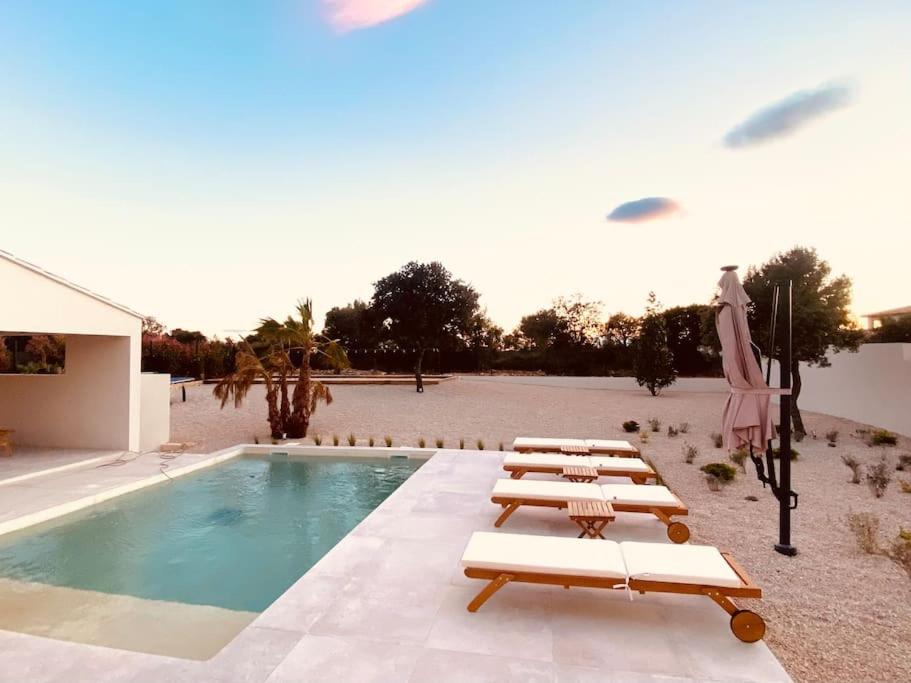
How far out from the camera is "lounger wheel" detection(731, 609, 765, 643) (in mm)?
3201

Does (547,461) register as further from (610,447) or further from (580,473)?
(610,447)

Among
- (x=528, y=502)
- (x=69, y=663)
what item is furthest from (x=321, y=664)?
(x=528, y=502)

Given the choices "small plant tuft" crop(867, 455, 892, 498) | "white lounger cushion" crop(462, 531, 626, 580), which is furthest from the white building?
"small plant tuft" crop(867, 455, 892, 498)

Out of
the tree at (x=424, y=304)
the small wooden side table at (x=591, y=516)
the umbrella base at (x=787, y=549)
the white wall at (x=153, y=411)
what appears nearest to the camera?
the small wooden side table at (x=591, y=516)

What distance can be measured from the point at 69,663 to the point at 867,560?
6875 mm

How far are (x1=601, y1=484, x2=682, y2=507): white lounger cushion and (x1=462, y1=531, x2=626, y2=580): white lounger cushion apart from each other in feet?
4.98

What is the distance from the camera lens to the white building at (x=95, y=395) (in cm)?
934

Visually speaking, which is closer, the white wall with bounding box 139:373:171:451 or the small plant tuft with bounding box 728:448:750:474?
the small plant tuft with bounding box 728:448:750:474

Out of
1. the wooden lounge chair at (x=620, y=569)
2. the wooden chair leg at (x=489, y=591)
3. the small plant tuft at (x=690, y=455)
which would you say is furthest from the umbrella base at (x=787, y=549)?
the small plant tuft at (x=690, y=455)

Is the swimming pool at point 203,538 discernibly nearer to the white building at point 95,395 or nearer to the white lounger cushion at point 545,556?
the white lounger cushion at point 545,556

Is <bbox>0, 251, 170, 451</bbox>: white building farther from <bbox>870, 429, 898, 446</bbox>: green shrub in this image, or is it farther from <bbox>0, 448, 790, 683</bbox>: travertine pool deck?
<bbox>870, 429, 898, 446</bbox>: green shrub

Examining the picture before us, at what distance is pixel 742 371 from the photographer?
5.20 meters

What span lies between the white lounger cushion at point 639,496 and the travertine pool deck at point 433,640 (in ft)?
4.89

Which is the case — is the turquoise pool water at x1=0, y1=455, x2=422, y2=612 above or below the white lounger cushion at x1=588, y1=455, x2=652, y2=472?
below
